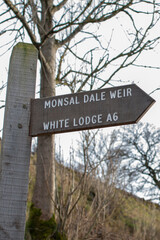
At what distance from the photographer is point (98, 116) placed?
2010 mm

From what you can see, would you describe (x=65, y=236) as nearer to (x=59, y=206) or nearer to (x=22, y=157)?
(x=59, y=206)

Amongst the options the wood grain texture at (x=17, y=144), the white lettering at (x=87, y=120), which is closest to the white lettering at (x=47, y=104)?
the wood grain texture at (x=17, y=144)

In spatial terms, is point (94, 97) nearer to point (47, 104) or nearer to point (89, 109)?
point (89, 109)

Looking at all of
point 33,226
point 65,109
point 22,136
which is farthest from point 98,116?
point 33,226

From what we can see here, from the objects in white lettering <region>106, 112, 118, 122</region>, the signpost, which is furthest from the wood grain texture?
white lettering <region>106, 112, 118, 122</region>

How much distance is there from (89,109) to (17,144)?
0.57m

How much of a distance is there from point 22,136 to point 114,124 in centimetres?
67

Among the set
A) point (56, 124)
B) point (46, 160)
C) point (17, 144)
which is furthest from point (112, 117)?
point (46, 160)

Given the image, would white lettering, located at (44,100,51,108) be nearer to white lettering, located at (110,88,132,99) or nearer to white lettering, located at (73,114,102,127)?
white lettering, located at (73,114,102,127)

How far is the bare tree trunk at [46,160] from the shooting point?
399 cm

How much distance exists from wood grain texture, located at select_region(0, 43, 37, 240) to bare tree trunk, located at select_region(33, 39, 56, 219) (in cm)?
140

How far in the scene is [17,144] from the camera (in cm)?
209

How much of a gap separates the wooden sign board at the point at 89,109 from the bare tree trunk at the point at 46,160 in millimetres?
1422

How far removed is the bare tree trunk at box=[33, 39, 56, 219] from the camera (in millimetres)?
3986
